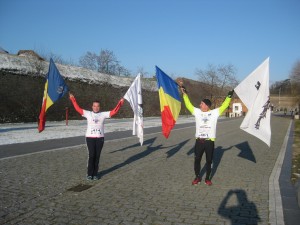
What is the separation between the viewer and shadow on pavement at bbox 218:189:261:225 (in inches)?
198

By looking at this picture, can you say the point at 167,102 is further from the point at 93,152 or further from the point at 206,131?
the point at 93,152

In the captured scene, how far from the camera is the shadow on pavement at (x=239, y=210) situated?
5029 millimetres

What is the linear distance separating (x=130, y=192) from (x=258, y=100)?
4.13 meters

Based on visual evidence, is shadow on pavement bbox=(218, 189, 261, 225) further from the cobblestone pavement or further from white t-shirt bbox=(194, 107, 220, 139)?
white t-shirt bbox=(194, 107, 220, 139)

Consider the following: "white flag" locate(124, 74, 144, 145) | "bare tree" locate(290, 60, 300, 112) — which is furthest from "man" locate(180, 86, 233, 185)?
"bare tree" locate(290, 60, 300, 112)

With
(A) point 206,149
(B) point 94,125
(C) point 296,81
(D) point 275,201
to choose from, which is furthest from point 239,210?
(C) point 296,81

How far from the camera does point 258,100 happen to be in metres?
8.58

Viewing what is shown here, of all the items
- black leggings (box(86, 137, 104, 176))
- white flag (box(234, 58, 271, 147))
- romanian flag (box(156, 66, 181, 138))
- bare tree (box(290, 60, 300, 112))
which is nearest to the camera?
black leggings (box(86, 137, 104, 176))

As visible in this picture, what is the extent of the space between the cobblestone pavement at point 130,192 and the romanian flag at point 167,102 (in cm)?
120

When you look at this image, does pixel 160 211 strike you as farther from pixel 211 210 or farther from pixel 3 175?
pixel 3 175

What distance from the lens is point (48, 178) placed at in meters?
7.61

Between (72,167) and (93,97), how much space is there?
26.0 m

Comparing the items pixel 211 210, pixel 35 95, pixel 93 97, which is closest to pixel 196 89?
pixel 93 97

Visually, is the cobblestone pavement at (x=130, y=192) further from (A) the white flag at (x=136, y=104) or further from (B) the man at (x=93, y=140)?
(A) the white flag at (x=136, y=104)
